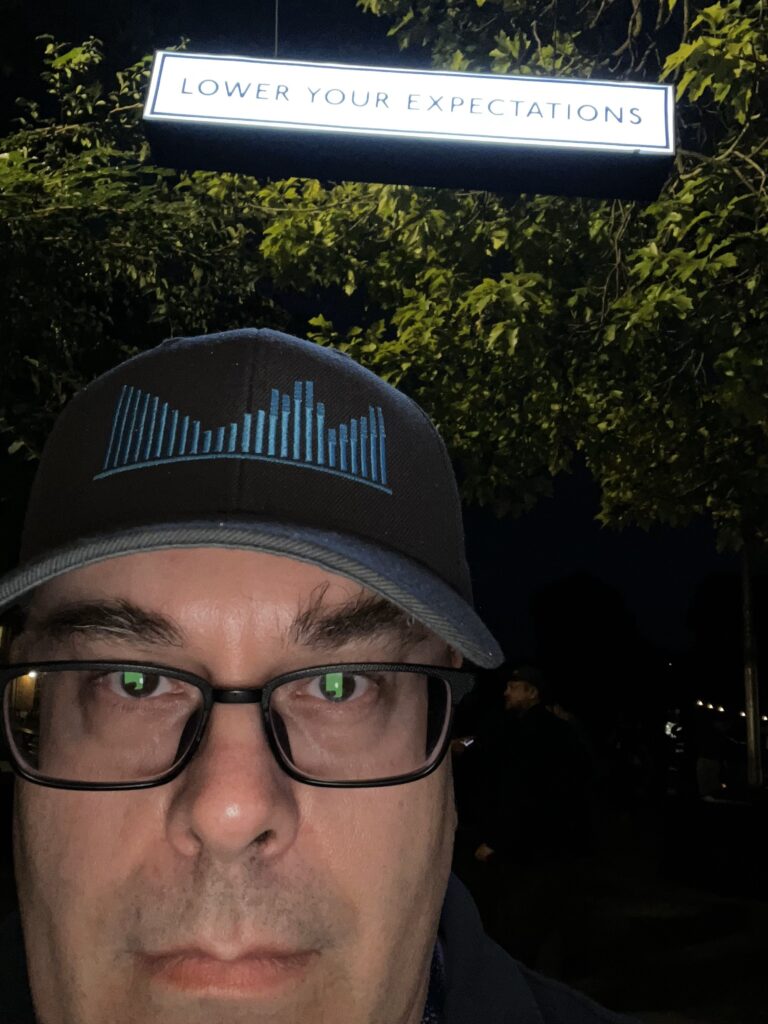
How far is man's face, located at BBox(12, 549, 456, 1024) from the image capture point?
4.16 ft

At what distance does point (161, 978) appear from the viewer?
4.16ft

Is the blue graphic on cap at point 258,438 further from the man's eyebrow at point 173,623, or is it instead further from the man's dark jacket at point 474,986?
the man's dark jacket at point 474,986

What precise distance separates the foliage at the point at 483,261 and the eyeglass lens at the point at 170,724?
516cm

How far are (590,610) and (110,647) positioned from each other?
53.2 m

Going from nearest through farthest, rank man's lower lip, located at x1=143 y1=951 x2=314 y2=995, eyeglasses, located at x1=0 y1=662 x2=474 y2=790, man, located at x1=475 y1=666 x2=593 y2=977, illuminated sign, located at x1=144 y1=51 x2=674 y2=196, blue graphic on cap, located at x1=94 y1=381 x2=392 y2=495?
man's lower lip, located at x1=143 y1=951 x2=314 y2=995
eyeglasses, located at x1=0 y1=662 x2=474 y2=790
blue graphic on cap, located at x1=94 y1=381 x2=392 y2=495
illuminated sign, located at x1=144 y1=51 x2=674 y2=196
man, located at x1=475 y1=666 x2=593 y2=977

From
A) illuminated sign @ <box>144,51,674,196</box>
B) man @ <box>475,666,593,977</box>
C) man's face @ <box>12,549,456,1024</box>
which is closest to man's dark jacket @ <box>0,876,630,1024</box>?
man's face @ <box>12,549,456,1024</box>

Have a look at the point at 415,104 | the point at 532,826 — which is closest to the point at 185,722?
the point at 415,104

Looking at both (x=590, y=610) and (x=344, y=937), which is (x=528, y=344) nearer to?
(x=344, y=937)

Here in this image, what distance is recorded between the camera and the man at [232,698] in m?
1.29

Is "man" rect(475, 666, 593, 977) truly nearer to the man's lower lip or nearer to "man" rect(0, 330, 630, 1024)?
"man" rect(0, 330, 630, 1024)

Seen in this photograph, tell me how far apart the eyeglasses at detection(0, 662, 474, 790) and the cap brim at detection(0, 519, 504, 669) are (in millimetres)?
105

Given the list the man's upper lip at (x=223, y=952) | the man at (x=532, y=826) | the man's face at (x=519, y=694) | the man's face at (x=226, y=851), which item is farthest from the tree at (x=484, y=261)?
the man's upper lip at (x=223, y=952)

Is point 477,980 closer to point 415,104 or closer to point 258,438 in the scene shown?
point 258,438

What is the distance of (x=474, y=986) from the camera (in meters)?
1.74
